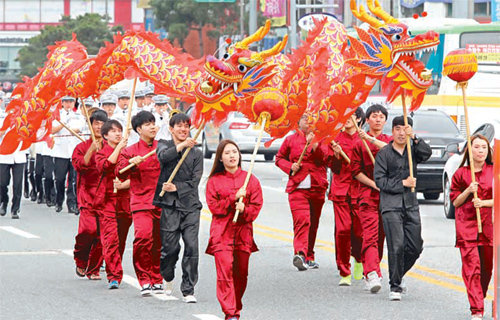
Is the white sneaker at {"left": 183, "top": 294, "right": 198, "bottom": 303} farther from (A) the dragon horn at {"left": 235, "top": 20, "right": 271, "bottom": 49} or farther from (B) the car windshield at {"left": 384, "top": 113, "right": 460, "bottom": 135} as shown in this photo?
(B) the car windshield at {"left": 384, "top": 113, "right": 460, "bottom": 135}

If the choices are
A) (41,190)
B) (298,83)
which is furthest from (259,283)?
(41,190)

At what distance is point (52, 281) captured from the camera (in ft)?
39.7

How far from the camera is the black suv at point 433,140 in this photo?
20375 mm

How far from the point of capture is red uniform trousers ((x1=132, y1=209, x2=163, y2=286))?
37.1ft

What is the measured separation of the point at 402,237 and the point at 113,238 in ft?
9.21

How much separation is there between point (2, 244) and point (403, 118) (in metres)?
6.27

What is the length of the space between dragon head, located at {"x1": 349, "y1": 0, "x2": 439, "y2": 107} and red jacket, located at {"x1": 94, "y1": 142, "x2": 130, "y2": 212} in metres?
2.65

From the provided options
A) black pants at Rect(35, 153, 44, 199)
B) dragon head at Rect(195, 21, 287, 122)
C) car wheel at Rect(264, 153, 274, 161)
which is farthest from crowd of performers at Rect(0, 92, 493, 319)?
car wheel at Rect(264, 153, 274, 161)

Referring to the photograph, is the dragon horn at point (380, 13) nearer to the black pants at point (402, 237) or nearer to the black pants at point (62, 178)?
the black pants at point (402, 237)

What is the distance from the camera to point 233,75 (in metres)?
10.8

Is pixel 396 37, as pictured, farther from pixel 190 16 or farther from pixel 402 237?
pixel 190 16

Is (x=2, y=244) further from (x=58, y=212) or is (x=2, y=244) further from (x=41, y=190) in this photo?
(x=41, y=190)

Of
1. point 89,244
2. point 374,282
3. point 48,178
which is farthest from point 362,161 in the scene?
point 48,178

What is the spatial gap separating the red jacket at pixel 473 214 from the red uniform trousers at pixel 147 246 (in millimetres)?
2920
